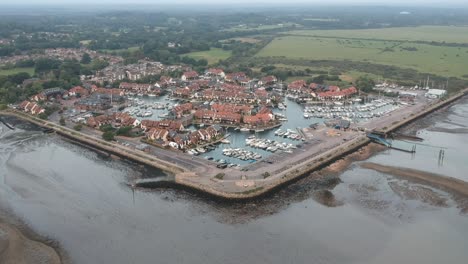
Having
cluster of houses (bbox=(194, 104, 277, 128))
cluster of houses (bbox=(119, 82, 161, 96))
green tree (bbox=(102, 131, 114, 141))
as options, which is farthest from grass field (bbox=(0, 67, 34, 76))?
green tree (bbox=(102, 131, 114, 141))

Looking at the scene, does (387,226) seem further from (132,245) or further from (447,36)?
(447,36)

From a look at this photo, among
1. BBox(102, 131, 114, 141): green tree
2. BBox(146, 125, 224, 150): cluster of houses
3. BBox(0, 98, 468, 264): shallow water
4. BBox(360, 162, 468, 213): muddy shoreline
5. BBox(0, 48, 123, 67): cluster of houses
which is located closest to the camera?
BBox(0, 98, 468, 264): shallow water

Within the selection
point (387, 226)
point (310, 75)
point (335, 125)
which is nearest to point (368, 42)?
point (310, 75)

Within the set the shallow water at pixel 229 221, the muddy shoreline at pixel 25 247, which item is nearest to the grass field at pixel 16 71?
the shallow water at pixel 229 221

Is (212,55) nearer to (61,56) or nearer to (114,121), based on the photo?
(61,56)

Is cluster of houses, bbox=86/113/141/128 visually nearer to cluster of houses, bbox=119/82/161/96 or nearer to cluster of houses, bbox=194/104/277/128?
cluster of houses, bbox=194/104/277/128

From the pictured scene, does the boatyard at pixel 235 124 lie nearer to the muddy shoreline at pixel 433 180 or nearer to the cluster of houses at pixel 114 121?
the cluster of houses at pixel 114 121
